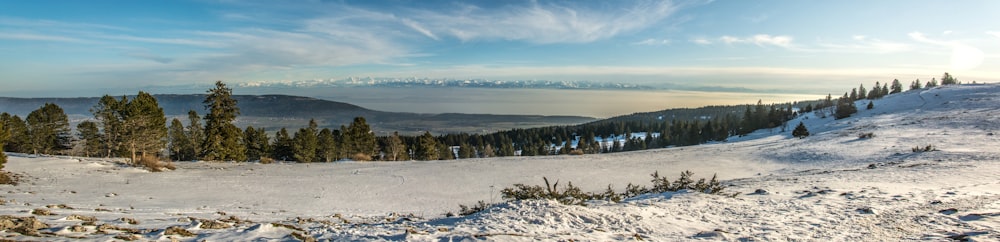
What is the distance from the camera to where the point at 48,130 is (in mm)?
47719

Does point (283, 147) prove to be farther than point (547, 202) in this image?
Yes

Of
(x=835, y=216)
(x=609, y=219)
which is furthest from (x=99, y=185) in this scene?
(x=835, y=216)

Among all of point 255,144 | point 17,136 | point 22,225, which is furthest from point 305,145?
point 22,225

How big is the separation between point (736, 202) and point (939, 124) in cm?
3783

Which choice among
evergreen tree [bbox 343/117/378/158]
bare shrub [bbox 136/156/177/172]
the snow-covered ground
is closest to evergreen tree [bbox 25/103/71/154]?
evergreen tree [bbox 343/117/378/158]

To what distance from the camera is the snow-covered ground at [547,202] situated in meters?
7.41

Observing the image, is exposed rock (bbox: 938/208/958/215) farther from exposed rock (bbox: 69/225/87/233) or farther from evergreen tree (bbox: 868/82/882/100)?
evergreen tree (bbox: 868/82/882/100)

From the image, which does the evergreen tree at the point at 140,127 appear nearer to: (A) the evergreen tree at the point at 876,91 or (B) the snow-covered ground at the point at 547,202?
(B) the snow-covered ground at the point at 547,202

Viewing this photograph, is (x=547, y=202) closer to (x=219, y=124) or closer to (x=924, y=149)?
(x=924, y=149)

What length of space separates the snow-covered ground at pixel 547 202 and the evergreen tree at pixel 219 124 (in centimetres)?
811

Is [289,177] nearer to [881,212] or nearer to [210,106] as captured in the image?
[210,106]

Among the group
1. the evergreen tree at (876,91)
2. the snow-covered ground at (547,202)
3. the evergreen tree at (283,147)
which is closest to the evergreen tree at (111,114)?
the snow-covered ground at (547,202)

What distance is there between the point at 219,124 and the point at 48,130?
95.7 ft

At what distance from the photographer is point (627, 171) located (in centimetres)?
2344
